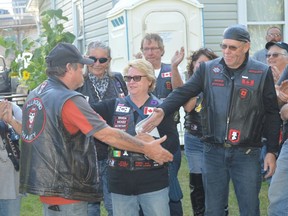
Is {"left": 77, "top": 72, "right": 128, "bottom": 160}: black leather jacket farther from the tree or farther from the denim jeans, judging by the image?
the tree

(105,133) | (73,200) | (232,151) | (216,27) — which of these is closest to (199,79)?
(232,151)

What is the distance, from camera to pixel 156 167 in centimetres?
418

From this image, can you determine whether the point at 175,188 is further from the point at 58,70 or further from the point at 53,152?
the point at 58,70

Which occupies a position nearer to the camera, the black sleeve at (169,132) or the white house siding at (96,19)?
the black sleeve at (169,132)

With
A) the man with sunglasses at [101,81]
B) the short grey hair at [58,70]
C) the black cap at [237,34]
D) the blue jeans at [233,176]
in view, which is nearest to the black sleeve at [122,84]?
the man with sunglasses at [101,81]

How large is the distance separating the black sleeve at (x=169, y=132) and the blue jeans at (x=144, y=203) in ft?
1.21

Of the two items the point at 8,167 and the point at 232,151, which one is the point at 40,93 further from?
the point at 232,151

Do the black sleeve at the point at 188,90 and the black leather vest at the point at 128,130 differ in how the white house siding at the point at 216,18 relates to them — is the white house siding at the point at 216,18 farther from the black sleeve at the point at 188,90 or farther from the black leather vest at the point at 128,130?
the black leather vest at the point at 128,130

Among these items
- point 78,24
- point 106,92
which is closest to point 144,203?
point 106,92

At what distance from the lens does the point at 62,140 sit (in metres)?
3.55

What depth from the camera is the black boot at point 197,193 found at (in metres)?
5.69

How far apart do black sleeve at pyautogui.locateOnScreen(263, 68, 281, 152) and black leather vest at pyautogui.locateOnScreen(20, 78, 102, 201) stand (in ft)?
5.28

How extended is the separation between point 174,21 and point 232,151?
5970 millimetres

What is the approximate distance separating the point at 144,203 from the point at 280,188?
1175 mm
